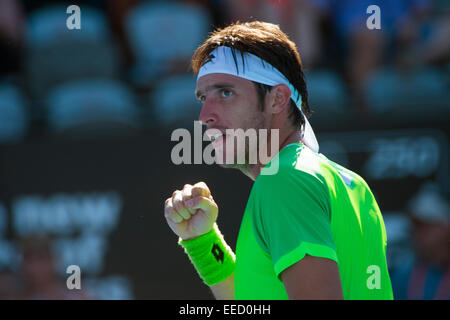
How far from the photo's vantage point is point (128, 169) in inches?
219

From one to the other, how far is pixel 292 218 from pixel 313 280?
0.19 metres

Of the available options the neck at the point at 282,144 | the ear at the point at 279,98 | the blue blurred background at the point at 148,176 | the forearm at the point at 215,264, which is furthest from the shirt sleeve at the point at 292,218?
the blue blurred background at the point at 148,176

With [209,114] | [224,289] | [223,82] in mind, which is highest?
[223,82]

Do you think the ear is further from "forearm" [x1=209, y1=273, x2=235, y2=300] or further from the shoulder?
"forearm" [x1=209, y1=273, x2=235, y2=300]

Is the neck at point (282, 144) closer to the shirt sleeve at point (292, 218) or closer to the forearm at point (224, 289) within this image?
the shirt sleeve at point (292, 218)

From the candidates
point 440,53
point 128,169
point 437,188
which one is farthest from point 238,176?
point 440,53

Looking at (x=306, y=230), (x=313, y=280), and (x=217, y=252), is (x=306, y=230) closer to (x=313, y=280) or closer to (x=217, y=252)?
(x=313, y=280)

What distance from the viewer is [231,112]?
248 cm

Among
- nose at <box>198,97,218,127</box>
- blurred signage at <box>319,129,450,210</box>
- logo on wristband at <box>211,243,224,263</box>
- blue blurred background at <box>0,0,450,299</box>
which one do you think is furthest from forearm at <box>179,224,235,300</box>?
blurred signage at <box>319,129,450,210</box>

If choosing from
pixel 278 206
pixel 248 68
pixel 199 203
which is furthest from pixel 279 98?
pixel 278 206

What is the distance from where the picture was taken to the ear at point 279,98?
99.5 inches

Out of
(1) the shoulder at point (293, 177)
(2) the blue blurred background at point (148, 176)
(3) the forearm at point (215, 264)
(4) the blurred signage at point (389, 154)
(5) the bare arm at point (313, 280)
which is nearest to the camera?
(5) the bare arm at point (313, 280)

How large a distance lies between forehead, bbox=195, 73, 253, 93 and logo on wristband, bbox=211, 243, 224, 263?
65cm
